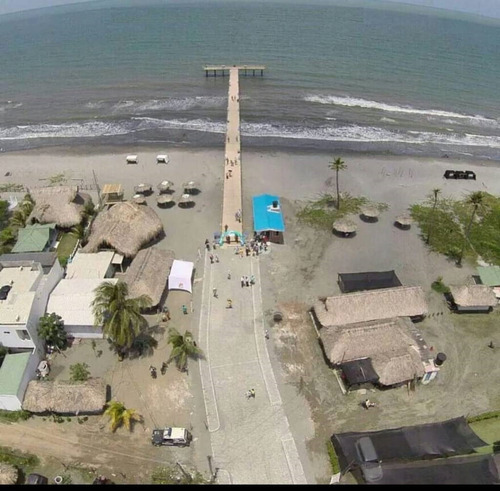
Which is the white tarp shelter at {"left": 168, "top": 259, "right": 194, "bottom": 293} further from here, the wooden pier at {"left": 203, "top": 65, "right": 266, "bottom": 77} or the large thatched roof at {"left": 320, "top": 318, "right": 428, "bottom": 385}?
the wooden pier at {"left": 203, "top": 65, "right": 266, "bottom": 77}

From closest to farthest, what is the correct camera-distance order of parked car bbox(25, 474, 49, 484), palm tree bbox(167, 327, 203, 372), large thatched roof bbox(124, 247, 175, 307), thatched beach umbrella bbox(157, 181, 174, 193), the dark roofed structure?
parked car bbox(25, 474, 49, 484) < palm tree bbox(167, 327, 203, 372) < large thatched roof bbox(124, 247, 175, 307) < the dark roofed structure < thatched beach umbrella bbox(157, 181, 174, 193)

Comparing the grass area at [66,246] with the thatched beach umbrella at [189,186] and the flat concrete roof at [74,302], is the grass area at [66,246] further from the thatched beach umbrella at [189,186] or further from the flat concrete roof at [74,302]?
the thatched beach umbrella at [189,186]

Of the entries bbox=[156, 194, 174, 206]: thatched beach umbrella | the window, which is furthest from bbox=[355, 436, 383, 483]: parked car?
bbox=[156, 194, 174, 206]: thatched beach umbrella

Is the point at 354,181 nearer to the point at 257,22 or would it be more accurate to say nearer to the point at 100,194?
the point at 100,194

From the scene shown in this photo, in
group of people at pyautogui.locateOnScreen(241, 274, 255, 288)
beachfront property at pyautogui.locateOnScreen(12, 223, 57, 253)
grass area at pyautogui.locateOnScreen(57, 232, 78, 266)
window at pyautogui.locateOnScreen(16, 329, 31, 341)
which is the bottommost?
grass area at pyautogui.locateOnScreen(57, 232, 78, 266)

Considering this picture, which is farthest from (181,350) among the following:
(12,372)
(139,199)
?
(139,199)
